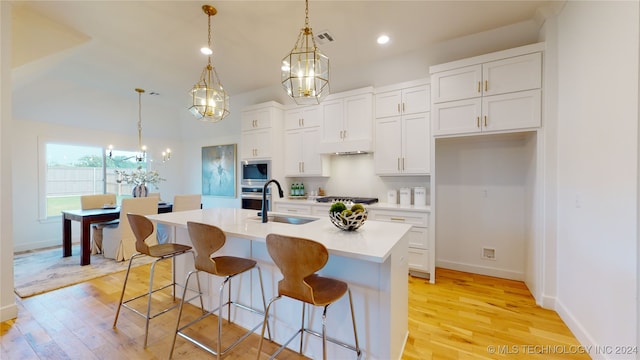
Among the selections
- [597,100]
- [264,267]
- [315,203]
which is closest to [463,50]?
[597,100]

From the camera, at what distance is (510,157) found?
3051mm

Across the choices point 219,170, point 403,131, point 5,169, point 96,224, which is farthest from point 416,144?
point 96,224

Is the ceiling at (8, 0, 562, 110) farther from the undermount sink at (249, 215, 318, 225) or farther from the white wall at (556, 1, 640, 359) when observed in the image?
the undermount sink at (249, 215, 318, 225)

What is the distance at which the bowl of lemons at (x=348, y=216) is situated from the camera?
1699mm

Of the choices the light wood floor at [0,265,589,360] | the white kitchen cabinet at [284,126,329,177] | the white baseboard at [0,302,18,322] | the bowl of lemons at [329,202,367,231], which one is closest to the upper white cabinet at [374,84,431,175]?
the white kitchen cabinet at [284,126,329,177]

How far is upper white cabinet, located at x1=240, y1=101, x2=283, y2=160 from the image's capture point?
429 centimetres

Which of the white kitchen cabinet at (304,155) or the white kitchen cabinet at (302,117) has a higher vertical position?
the white kitchen cabinet at (302,117)

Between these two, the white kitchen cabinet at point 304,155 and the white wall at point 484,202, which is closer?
the white wall at point 484,202

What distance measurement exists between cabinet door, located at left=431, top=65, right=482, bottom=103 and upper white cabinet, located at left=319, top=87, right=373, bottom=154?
0.88m

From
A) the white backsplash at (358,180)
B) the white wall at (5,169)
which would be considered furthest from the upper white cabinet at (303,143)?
the white wall at (5,169)

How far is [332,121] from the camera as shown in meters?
3.86

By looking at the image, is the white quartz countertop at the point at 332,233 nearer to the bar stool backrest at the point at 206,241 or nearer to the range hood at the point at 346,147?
the bar stool backrest at the point at 206,241

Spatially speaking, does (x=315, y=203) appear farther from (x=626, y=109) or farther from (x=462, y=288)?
(x=626, y=109)

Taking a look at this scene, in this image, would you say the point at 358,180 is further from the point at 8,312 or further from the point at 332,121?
the point at 8,312
